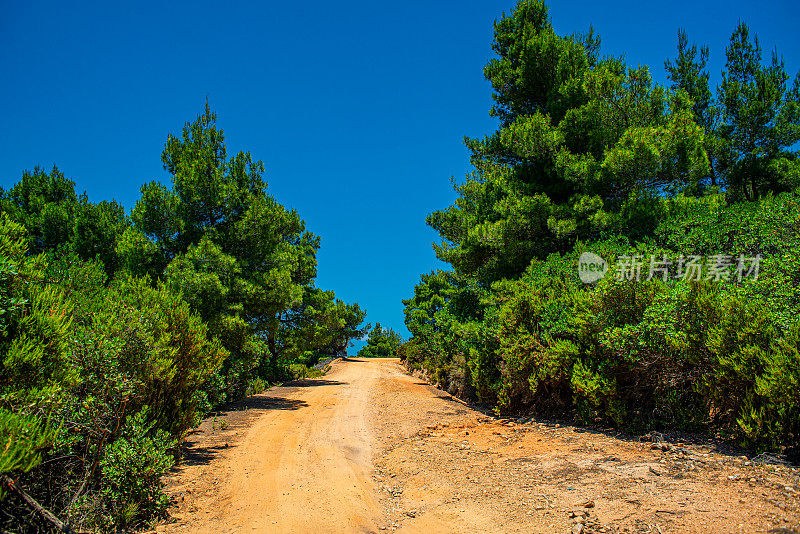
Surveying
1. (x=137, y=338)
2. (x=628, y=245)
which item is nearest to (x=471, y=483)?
(x=137, y=338)

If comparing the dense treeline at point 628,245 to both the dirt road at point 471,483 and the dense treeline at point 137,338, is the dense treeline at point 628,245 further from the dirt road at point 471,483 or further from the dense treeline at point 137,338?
the dense treeline at point 137,338

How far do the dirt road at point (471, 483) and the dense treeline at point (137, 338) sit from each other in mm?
964

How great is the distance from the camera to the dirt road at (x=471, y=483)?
13.5 ft

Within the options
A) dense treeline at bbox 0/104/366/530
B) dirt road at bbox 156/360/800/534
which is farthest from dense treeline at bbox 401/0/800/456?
dense treeline at bbox 0/104/366/530

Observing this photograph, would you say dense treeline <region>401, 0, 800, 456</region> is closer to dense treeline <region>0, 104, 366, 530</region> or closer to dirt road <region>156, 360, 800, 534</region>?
dirt road <region>156, 360, 800, 534</region>

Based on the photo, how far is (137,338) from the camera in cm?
556

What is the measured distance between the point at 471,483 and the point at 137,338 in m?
4.91

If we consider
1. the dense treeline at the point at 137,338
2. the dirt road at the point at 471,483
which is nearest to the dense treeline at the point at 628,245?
the dirt road at the point at 471,483

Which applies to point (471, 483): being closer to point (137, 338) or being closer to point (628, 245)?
point (137, 338)

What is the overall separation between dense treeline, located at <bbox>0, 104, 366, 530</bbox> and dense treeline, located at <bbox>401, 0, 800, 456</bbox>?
6617 millimetres

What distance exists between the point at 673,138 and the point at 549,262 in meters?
4.72

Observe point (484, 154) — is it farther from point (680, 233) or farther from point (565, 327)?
point (565, 327)

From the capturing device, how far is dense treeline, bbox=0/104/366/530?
146 inches

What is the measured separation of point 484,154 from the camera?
14781 mm
